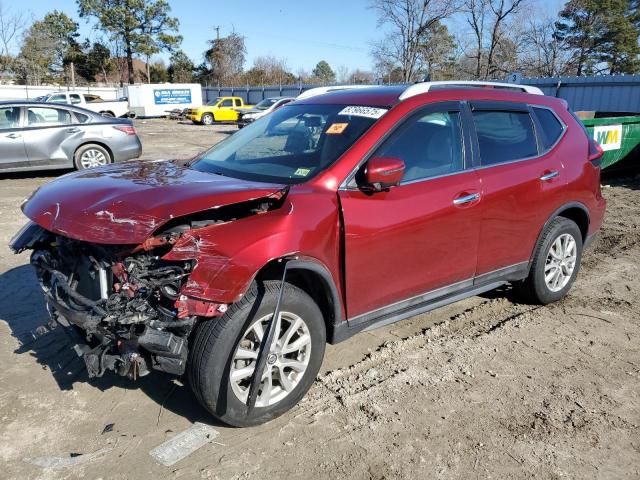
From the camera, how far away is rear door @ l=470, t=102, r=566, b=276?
4.05 m

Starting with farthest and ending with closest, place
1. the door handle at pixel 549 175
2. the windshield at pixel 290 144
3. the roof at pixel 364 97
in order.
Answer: the door handle at pixel 549 175 < the roof at pixel 364 97 < the windshield at pixel 290 144

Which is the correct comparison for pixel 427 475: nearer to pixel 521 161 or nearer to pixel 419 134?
pixel 419 134

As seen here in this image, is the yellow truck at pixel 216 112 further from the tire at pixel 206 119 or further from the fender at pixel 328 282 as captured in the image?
the fender at pixel 328 282

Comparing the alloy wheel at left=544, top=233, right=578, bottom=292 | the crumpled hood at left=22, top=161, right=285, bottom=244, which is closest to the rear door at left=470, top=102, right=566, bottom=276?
the alloy wheel at left=544, top=233, right=578, bottom=292

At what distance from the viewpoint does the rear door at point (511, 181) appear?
4055mm

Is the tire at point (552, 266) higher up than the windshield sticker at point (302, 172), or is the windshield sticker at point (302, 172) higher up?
the windshield sticker at point (302, 172)

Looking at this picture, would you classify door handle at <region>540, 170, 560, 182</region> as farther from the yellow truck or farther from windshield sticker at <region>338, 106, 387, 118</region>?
the yellow truck

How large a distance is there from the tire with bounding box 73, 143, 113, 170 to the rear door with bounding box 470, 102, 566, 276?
8964mm

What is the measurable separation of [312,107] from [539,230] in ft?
7.11

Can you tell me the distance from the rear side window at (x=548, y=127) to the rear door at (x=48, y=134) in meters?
9.30

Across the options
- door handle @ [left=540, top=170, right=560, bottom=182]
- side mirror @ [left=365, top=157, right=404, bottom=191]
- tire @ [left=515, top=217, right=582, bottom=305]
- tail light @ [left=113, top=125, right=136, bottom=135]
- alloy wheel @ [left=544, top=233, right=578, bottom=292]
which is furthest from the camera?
tail light @ [left=113, top=125, right=136, bottom=135]

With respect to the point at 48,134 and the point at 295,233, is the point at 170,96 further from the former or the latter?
the point at 295,233

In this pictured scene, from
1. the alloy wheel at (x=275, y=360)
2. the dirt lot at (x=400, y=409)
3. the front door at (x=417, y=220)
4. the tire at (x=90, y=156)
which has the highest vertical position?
the front door at (x=417, y=220)

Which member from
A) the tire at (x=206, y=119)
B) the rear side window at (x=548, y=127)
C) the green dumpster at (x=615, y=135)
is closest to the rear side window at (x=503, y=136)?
the rear side window at (x=548, y=127)
